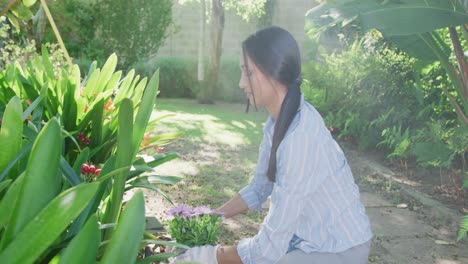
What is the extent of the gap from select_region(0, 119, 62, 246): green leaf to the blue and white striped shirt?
1093 millimetres

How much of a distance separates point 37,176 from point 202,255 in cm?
114

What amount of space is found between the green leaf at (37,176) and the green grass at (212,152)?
379cm

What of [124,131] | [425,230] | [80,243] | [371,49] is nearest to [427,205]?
[425,230]

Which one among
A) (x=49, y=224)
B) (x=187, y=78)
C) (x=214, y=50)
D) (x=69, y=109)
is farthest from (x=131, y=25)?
(x=49, y=224)

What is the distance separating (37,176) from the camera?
1.33 meters

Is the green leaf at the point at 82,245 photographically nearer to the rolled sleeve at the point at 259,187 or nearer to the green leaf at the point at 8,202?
the green leaf at the point at 8,202

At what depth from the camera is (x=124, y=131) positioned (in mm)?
1699

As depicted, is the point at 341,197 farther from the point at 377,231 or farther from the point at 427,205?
the point at 427,205

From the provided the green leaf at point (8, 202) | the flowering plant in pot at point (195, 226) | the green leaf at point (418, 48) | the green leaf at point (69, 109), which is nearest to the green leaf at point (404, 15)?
the green leaf at point (418, 48)

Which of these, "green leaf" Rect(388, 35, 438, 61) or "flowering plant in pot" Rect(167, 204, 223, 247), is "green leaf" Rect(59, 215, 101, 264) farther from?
"green leaf" Rect(388, 35, 438, 61)

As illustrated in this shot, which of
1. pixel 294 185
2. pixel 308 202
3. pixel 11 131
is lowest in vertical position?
pixel 308 202

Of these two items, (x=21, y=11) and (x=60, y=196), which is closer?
(x=60, y=196)

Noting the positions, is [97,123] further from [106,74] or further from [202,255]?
[202,255]

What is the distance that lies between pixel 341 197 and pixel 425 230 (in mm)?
2904
